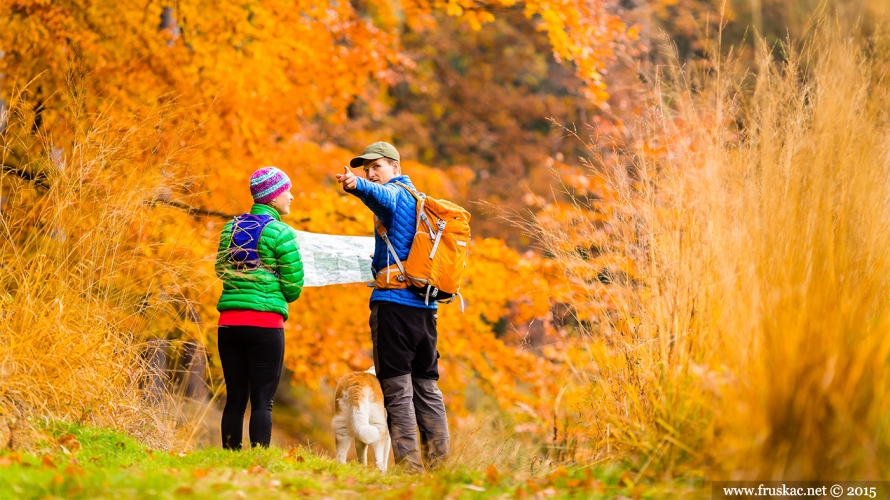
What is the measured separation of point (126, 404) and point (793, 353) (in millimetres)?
3797

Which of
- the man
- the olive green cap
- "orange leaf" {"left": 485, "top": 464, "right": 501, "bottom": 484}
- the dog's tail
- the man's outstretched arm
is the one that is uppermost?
the olive green cap

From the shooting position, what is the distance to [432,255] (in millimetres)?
4793

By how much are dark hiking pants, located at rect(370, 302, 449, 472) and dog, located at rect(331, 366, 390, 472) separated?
82cm

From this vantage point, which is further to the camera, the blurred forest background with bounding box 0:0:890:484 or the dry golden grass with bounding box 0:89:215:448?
the dry golden grass with bounding box 0:89:215:448

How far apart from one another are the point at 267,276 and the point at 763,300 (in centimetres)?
265

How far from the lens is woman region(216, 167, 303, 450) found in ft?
15.7

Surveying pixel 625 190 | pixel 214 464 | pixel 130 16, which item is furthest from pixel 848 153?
pixel 130 16

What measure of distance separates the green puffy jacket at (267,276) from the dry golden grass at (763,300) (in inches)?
57.3

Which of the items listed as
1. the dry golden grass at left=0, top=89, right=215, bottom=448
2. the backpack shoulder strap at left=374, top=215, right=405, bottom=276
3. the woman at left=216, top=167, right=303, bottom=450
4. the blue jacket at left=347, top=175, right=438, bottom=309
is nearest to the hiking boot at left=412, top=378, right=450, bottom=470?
the blue jacket at left=347, top=175, right=438, bottom=309

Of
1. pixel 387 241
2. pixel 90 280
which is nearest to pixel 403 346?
pixel 387 241

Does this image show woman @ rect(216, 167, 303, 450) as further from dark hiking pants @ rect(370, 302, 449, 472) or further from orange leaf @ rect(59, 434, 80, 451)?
orange leaf @ rect(59, 434, 80, 451)

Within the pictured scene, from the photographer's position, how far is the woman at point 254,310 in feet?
15.7

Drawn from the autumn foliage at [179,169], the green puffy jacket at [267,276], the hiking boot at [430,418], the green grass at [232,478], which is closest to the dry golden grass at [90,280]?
the autumn foliage at [179,169]

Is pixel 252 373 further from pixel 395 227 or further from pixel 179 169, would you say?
pixel 179 169
